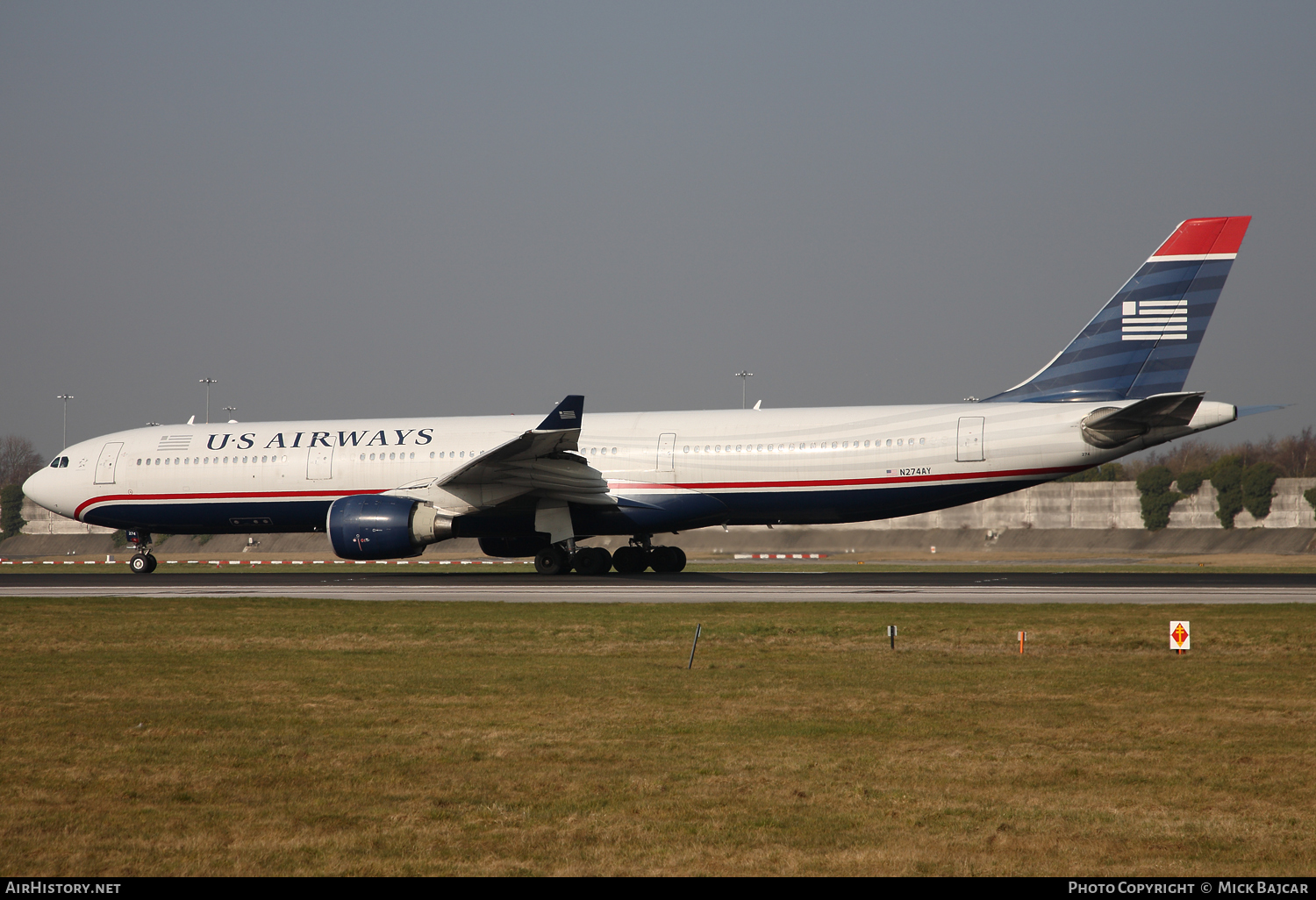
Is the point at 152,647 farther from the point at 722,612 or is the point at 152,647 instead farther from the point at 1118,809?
the point at 1118,809

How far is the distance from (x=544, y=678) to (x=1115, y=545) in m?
56.8

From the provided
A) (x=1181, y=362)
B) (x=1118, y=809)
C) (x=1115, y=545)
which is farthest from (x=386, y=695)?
(x=1115, y=545)

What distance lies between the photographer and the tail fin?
24391 millimetres

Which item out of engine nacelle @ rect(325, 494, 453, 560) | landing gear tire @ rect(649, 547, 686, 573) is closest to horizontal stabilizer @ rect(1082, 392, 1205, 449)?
landing gear tire @ rect(649, 547, 686, 573)

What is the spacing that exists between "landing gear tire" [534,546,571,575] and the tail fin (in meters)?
12.0

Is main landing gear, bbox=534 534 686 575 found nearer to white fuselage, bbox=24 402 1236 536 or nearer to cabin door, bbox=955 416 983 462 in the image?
white fuselage, bbox=24 402 1236 536

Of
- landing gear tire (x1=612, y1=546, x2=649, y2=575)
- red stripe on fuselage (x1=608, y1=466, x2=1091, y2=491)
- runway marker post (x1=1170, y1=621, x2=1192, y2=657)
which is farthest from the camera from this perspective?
landing gear tire (x1=612, y1=546, x2=649, y2=575)

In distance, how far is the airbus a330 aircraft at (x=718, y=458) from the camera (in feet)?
79.8

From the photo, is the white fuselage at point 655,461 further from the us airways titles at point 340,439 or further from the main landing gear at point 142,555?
the main landing gear at point 142,555

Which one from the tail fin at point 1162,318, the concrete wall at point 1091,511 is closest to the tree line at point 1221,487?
the concrete wall at point 1091,511

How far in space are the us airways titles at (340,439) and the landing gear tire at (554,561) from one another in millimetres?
4206

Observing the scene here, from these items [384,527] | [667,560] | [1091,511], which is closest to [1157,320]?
[667,560]

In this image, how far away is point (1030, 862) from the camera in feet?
17.1

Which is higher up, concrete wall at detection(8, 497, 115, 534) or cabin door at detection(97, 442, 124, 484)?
cabin door at detection(97, 442, 124, 484)
